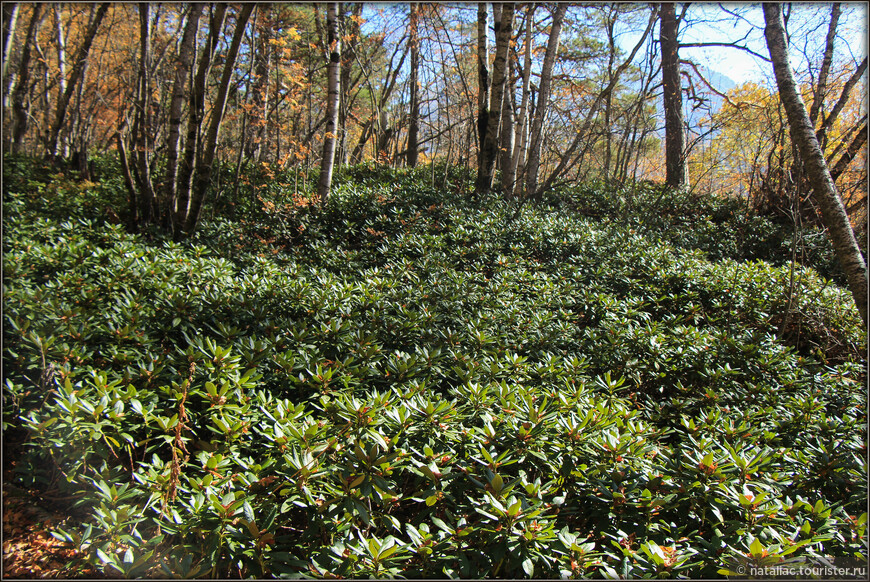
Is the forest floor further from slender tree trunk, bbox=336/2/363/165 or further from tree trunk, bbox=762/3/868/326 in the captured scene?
slender tree trunk, bbox=336/2/363/165

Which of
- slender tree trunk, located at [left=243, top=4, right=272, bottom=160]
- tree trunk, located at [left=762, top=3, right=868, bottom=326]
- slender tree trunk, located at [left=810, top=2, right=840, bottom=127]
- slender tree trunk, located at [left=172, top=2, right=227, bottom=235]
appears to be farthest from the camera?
slender tree trunk, located at [left=243, top=4, right=272, bottom=160]

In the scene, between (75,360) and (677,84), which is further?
(677,84)

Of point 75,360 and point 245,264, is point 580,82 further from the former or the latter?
point 75,360

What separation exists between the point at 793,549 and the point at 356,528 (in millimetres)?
1523

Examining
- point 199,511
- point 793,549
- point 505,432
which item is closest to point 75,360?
point 199,511

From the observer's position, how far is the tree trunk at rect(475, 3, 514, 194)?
7.51 metres

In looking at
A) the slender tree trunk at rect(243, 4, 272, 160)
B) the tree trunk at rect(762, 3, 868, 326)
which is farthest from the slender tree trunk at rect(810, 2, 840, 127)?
the slender tree trunk at rect(243, 4, 272, 160)

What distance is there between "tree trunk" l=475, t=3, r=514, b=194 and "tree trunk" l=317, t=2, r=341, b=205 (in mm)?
2801

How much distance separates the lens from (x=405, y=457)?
1.71m

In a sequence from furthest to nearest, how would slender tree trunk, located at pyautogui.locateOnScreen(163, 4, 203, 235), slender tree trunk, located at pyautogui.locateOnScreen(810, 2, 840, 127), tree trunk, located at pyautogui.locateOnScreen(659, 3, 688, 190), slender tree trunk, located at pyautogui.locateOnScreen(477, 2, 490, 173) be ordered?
1. tree trunk, located at pyautogui.locateOnScreen(659, 3, 688, 190)
2. slender tree trunk, located at pyautogui.locateOnScreen(477, 2, 490, 173)
3. slender tree trunk, located at pyautogui.locateOnScreen(810, 2, 840, 127)
4. slender tree trunk, located at pyautogui.locateOnScreen(163, 4, 203, 235)

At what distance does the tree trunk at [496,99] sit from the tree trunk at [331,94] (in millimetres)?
2801

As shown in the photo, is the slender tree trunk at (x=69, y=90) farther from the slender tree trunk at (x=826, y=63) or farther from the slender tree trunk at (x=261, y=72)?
the slender tree trunk at (x=826, y=63)

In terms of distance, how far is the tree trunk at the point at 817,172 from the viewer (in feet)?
7.09

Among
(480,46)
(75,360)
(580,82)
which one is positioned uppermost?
(580,82)
